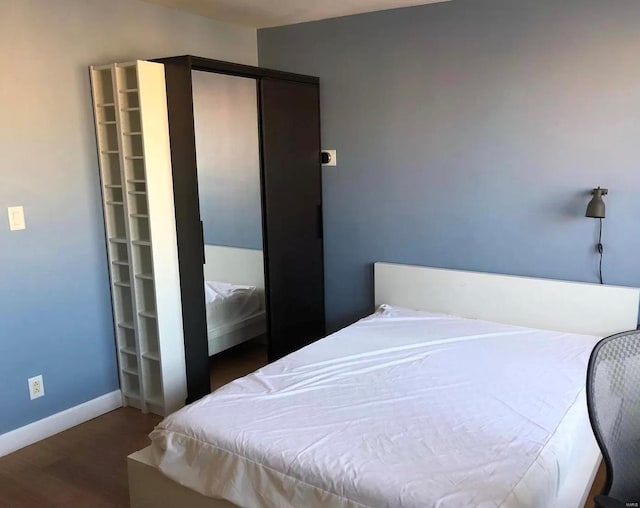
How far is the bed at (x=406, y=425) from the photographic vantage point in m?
1.78

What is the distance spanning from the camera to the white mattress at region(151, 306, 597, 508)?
1.76 meters

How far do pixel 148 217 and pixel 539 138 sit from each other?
7.03 ft

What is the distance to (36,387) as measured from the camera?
2947 millimetres

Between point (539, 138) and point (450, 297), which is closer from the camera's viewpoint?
point (539, 138)

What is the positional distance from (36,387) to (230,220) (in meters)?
1.35

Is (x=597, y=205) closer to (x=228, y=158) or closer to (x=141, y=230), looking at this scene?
(x=228, y=158)

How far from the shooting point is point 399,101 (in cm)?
353

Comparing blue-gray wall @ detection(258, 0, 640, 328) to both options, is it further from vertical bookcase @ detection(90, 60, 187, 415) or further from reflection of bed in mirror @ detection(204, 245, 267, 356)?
vertical bookcase @ detection(90, 60, 187, 415)

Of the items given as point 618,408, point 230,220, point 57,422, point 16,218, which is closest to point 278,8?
point 230,220

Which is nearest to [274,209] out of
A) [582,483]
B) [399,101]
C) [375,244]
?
[375,244]

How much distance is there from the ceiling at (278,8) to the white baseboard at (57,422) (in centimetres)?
231

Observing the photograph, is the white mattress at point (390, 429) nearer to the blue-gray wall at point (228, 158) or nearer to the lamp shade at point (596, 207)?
the lamp shade at point (596, 207)

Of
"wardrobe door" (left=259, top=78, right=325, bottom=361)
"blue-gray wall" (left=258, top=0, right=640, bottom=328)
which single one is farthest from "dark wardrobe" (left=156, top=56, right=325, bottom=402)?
"blue-gray wall" (left=258, top=0, right=640, bottom=328)

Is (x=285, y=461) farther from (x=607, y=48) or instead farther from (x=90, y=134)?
(x=607, y=48)
